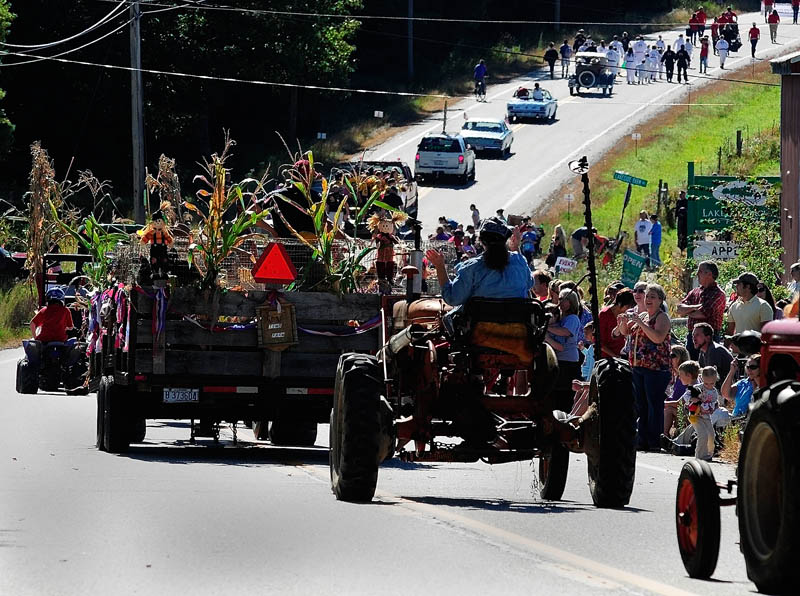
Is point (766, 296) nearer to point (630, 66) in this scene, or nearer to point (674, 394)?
point (674, 394)

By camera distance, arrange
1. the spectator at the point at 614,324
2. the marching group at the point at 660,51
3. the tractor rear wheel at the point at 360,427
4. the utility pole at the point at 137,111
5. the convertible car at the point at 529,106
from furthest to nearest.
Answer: the marching group at the point at 660,51 < the convertible car at the point at 529,106 < the utility pole at the point at 137,111 < the spectator at the point at 614,324 < the tractor rear wheel at the point at 360,427

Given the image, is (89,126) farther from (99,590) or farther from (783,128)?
(99,590)

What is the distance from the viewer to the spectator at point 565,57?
8706 cm

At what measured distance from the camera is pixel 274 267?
1678cm

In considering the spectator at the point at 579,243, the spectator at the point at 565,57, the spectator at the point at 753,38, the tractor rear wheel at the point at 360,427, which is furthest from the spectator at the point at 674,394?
the spectator at the point at 565,57

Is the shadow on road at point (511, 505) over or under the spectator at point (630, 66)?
under

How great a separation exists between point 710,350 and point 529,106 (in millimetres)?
57569

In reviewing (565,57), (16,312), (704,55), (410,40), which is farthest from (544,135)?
(16,312)

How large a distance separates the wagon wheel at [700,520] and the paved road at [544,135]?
4614 centimetres

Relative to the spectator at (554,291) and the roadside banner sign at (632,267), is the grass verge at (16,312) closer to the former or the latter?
the roadside banner sign at (632,267)

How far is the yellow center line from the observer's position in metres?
9.09

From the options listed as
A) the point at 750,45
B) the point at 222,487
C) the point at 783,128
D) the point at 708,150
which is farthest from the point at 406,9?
the point at 222,487

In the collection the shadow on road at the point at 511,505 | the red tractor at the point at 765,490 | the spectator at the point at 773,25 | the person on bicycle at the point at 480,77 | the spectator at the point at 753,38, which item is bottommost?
the shadow on road at the point at 511,505

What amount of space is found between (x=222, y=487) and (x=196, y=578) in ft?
15.1
